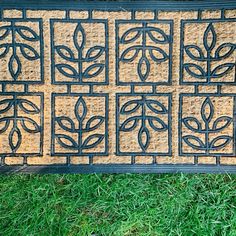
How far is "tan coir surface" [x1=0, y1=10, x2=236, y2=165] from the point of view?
1.53m

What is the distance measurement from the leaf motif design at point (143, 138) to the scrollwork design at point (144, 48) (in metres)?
0.18

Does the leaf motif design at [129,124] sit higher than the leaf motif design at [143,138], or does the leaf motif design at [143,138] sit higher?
the leaf motif design at [129,124]

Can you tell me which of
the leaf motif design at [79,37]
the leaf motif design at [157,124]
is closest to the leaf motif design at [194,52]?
the leaf motif design at [157,124]

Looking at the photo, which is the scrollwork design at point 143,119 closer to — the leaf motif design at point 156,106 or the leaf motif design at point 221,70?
the leaf motif design at point 156,106

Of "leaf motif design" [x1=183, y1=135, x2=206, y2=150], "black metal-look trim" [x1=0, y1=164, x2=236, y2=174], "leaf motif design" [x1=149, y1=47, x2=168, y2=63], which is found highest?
"leaf motif design" [x1=149, y1=47, x2=168, y2=63]

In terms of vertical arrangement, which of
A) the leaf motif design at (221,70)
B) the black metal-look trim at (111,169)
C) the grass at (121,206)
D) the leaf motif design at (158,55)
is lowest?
the grass at (121,206)

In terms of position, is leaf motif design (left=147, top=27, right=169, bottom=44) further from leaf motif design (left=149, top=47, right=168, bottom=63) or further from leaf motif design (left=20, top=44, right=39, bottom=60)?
leaf motif design (left=20, top=44, right=39, bottom=60)

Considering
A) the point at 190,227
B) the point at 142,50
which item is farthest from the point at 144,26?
the point at 190,227

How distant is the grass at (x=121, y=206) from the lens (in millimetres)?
1524

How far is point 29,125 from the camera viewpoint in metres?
1.55

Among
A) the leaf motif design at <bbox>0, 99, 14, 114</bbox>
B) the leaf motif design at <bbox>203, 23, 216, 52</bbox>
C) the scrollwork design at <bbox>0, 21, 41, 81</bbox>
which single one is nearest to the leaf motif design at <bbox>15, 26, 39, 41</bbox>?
the scrollwork design at <bbox>0, 21, 41, 81</bbox>

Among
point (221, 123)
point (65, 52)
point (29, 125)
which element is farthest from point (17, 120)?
point (221, 123)

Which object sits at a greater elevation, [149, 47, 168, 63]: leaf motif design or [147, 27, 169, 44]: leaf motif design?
[147, 27, 169, 44]: leaf motif design

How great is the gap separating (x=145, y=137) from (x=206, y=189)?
279 mm
